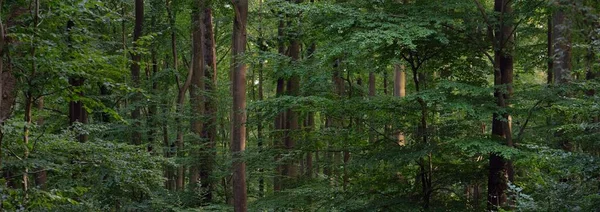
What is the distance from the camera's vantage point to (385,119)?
10.7 meters

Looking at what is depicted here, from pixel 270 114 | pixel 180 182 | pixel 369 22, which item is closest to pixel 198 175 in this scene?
pixel 180 182

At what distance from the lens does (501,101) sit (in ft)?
31.6

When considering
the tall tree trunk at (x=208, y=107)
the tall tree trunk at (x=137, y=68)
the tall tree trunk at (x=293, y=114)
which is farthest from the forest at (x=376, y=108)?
the tall tree trunk at (x=137, y=68)

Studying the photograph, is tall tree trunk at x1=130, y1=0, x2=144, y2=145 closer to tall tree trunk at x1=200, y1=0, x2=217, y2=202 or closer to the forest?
tall tree trunk at x1=200, y1=0, x2=217, y2=202

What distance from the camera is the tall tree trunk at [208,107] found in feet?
51.3

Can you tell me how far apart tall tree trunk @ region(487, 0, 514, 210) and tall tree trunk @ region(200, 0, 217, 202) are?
26.3 ft

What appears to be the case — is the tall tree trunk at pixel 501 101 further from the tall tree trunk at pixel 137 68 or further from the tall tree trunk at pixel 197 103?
the tall tree trunk at pixel 137 68

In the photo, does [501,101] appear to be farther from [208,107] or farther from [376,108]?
[208,107]

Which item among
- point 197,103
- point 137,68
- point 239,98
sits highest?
point 137,68

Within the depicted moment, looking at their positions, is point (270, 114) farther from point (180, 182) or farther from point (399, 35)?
point (180, 182)

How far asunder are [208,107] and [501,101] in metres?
8.91

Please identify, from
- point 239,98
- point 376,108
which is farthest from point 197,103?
point 376,108

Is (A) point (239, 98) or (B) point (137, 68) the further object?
(B) point (137, 68)

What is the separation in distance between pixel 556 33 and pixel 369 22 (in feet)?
11.7
